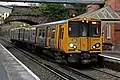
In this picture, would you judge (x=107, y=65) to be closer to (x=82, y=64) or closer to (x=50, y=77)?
(x=82, y=64)

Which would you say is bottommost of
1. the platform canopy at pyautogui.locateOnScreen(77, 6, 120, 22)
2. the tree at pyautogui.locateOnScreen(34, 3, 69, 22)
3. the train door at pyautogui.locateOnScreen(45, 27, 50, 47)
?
the train door at pyautogui.locateOnScreen(45, 27, 50, 47)

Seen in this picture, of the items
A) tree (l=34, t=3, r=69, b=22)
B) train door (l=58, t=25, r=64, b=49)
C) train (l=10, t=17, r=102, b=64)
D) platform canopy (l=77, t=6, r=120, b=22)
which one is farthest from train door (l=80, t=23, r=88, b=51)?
tree (l=34, t=3, r=69, b=22)

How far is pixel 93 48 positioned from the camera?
62.7 feet

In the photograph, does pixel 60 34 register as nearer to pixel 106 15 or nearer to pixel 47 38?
pixel 47 38

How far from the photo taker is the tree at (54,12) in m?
62.5

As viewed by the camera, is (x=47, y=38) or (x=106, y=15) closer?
(x=47, y=38)

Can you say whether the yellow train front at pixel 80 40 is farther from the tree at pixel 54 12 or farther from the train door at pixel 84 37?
the tree at pixel 54 12

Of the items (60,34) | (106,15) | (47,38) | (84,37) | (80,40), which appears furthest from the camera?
(106,15)

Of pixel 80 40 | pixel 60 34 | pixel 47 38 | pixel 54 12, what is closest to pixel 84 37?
pixel 80 40

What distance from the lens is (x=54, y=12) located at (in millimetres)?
63906

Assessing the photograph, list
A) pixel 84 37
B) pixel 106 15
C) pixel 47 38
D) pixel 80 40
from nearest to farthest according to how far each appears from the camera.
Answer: pixel 80 40 → pixel 84 37 → pixel 47 38 → pixel 106 15

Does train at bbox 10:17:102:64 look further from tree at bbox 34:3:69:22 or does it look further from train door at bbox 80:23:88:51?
tree at bbox 34:3:69:22

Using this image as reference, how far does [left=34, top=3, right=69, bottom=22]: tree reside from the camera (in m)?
62.5

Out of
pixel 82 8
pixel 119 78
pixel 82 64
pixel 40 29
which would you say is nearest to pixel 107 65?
pixel 82 64
